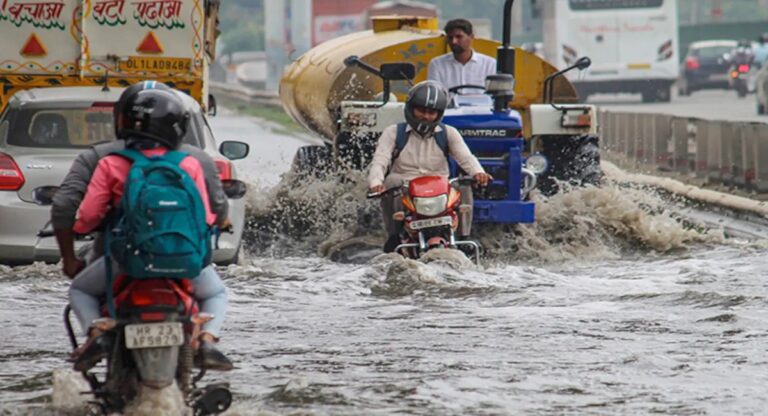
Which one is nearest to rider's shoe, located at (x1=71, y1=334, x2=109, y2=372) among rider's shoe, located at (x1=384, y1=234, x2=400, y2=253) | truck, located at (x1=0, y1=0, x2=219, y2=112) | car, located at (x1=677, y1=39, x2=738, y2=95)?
rider's shoe, located at (x1=384, y1=234, x2=400, y2=253)

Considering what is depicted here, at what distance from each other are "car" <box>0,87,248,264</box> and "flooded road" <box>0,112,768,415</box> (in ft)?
0.77

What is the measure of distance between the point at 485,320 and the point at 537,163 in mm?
5774

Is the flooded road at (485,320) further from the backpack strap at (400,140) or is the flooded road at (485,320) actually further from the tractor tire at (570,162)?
the backpack strap at (400,140)

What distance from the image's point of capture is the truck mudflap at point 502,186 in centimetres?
1518

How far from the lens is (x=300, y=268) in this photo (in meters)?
14.7

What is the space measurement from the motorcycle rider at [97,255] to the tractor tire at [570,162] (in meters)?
10.0

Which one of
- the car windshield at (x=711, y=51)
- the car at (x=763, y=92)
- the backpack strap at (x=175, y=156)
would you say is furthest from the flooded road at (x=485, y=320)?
the car windshield at (x=711, y=51)

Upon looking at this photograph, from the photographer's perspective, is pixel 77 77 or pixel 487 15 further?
pixel 487 15

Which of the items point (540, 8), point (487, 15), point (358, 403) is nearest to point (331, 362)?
point (358, 403)

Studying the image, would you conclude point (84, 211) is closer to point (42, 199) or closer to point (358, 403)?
point (42, 199)

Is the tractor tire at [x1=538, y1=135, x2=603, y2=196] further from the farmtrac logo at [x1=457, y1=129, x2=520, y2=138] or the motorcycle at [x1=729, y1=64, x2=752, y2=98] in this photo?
the motorcycle at [x1=729, y1=64, x2=752, y2=98]

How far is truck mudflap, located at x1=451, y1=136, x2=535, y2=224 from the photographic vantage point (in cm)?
1518

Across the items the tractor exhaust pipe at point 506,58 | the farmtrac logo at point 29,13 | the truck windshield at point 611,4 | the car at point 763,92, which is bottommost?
the car at point 763,92

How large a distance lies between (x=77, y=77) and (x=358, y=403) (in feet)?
37.5
